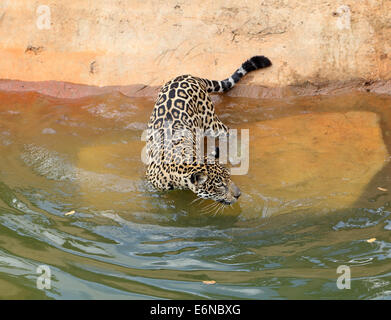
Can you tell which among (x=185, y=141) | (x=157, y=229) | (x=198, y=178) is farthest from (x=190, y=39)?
(x=157, y=229)

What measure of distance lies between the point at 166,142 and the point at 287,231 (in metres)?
2.36

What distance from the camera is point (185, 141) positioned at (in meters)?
8.27

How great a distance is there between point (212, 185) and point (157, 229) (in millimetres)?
997

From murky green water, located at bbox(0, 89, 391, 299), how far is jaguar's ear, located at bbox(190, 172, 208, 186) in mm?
412

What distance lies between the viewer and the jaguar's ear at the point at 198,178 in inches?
292

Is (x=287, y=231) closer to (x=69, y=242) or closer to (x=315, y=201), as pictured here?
(x=315, y=201)

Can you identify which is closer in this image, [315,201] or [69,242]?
[69,242]

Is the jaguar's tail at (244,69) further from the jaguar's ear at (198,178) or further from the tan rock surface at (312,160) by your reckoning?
the jaguar's ear at (198,178)

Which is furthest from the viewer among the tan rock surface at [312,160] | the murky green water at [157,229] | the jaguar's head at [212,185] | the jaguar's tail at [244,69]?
the jaguar's tail at [244,69]

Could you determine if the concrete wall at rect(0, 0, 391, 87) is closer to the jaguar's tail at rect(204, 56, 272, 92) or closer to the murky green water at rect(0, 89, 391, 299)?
the jaguar's tail at rect(204, 56, 272, 92)

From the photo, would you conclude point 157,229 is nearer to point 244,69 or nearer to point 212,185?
point 212,185

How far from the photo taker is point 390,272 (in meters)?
5.89

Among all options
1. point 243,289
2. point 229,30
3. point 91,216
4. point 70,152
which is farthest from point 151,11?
point 243,289

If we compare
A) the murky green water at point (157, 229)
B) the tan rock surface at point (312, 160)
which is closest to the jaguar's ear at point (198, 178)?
the murky green water at point (157, 229)
